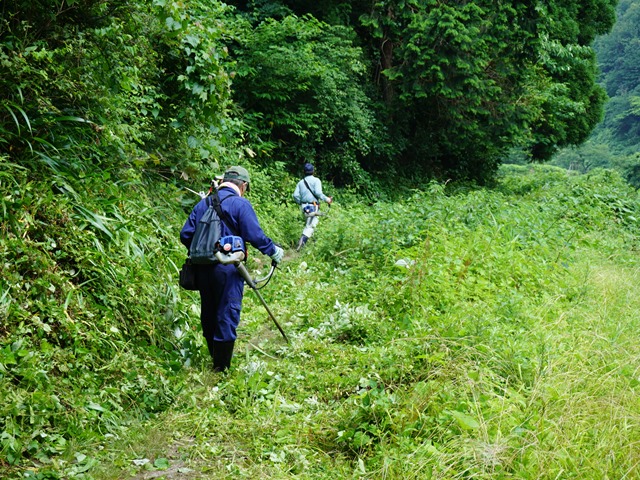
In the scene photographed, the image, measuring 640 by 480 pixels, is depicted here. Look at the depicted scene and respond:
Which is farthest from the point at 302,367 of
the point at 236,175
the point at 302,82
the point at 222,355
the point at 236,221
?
the point at 302,82

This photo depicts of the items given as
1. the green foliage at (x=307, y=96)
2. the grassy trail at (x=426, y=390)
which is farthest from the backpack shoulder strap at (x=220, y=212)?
the green foliage at (x=307, y=96)

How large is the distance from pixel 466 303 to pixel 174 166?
4293 millimetres

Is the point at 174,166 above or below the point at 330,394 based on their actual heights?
above

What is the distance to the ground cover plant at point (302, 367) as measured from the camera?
3.93m

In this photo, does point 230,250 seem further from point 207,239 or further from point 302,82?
point 302,82

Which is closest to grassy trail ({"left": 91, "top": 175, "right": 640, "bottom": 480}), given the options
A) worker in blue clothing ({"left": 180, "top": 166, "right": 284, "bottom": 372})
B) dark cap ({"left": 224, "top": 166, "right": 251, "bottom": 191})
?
worker in blue clothing ({"left": 180, "top": 166, "right": 284, "bottom": 372})

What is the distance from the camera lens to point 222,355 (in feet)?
18.8

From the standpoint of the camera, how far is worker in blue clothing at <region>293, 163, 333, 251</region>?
11.9 meters

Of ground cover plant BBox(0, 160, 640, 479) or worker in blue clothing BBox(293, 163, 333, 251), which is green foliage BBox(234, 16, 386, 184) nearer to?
worker in blue clothing BBox(293, 163, 333, 251)

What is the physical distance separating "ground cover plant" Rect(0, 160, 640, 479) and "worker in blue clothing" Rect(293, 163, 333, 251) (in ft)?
13.1

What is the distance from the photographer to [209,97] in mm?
8102

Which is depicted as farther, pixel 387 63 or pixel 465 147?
pixel 465 147

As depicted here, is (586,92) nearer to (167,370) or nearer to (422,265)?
(422,265)

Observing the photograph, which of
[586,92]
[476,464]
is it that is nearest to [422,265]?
[476,464]
